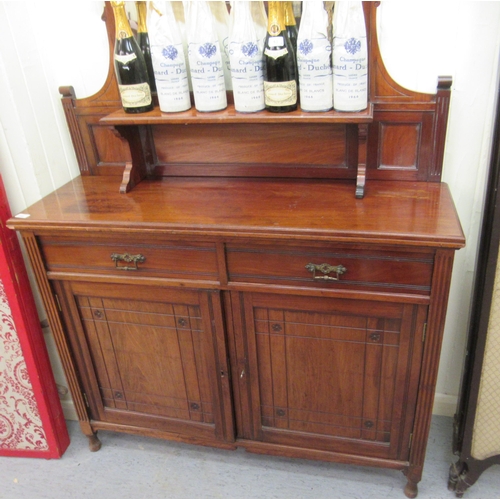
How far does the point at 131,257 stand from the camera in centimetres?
143

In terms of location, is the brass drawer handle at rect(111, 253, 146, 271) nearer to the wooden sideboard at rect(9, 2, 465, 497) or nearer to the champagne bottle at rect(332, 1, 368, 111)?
the wooden sideboard at rect(9, 2, 465, 497)

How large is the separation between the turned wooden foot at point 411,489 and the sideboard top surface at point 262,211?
865 millimetres

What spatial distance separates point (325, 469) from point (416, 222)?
0.97 metres

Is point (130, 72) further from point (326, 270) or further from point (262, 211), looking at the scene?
point (326, 270)

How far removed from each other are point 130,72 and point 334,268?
2.67 feet

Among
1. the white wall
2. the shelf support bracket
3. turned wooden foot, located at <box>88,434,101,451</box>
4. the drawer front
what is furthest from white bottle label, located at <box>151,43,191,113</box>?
turned wooden foot, located at <box>88,434,101,451</box>

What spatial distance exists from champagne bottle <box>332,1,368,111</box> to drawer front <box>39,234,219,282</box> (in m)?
0.53

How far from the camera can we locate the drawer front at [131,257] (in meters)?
1.40

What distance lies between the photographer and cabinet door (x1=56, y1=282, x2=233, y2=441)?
4.97ft

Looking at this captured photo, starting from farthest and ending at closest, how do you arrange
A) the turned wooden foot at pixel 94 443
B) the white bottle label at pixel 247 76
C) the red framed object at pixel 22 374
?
the turned wooden foot at pixel 94 443 < the red framed object at pixel 22 374 < the white bottle label at pixel 247 76

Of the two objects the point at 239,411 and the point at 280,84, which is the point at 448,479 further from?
the point at 280,84

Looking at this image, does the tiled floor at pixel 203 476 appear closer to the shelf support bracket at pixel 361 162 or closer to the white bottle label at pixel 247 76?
the shelf support bracket at pixel 361 162

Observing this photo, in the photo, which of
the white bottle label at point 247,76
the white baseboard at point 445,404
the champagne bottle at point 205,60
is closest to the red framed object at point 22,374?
the champagne bottle at point 205,60

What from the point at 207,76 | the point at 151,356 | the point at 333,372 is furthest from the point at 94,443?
the point at 207,76
